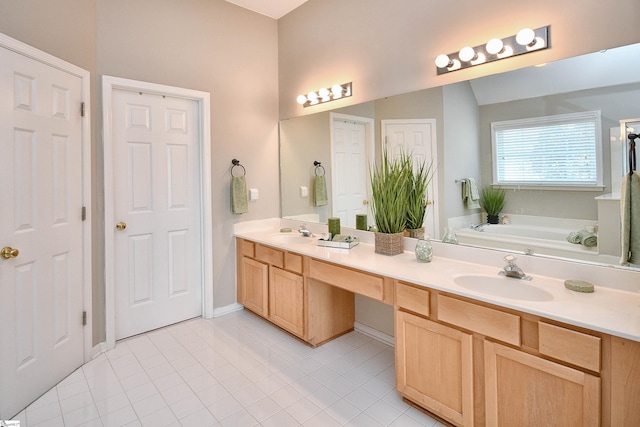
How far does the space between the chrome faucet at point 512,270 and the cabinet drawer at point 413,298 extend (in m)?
0.45

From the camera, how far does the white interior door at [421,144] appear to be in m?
2.31

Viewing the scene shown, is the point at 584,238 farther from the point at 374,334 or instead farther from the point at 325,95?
the point at 325,95

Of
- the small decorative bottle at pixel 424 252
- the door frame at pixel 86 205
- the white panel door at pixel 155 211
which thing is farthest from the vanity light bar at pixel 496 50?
the door frame at pixel 86 205

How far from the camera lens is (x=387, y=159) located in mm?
2484

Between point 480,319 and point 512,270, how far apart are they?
16.5 inches

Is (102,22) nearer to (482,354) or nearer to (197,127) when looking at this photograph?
(197,127)

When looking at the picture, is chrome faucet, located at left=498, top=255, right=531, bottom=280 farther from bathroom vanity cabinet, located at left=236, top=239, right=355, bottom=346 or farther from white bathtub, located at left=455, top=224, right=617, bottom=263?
bathroom vanity cabinet, located at left=236, top=239, right=355, bottom=346

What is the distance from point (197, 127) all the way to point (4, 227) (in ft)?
5.24

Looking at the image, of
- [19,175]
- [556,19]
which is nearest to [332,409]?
[19,175]

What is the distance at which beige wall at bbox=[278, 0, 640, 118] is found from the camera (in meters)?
1.66

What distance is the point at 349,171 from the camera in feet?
9.25

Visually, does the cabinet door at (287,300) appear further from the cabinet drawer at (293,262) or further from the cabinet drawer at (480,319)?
the cabinet drawer at (480,319)

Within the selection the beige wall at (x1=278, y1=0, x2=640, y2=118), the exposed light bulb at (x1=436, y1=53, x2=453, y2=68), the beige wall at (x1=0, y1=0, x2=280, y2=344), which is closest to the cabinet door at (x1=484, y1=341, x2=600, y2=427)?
the beige wall at (x1=278, y1=0, x2=640, y2=118)

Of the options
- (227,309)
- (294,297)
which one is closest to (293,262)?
(294,297)
